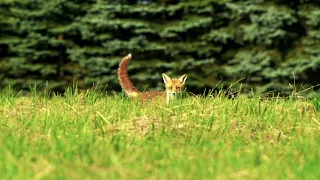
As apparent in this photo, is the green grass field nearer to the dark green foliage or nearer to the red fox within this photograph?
the red fox

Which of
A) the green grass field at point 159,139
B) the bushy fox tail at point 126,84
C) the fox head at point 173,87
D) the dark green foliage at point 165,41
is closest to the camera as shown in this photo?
the green grass field at point 159,139

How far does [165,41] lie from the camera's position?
105 feet

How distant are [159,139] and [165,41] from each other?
2538 centimetres

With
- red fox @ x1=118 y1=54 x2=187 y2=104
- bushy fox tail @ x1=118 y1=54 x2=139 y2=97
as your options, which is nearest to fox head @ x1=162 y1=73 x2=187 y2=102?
red fox @ x1=118 y1=54 x2=187 y2=104

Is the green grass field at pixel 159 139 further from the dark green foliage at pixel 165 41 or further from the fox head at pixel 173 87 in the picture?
the dark green foliage at pixel 165 41

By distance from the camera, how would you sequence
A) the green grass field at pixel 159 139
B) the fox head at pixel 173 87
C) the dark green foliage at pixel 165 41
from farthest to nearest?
the dark green foliage at pixel 165 41 → the fox head at pixel 173 87 → the green grass field at pixel 159 139

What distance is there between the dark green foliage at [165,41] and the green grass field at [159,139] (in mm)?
20316

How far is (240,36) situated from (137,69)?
4.78m

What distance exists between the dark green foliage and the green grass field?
20.3 metres

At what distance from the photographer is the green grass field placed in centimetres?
549

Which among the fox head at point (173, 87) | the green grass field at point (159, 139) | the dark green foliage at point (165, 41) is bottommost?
the dark green foliage at point (165, 41)

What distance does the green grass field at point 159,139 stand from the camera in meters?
5.49

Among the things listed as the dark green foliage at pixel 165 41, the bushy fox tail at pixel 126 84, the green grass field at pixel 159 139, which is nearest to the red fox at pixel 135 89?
the bushy fox tail at pixel 126 84

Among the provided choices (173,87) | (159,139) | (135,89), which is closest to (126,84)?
(135,89)
